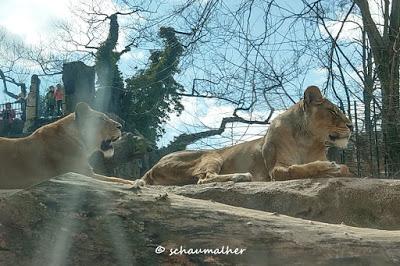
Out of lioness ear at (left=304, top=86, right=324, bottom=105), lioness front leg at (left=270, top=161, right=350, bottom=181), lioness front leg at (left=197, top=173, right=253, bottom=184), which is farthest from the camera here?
lioness ear at (left=304, top=86, right=324, bottom=105)

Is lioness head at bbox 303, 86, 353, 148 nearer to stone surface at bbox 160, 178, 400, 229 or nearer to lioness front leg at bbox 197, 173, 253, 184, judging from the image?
lioness front leg at bbox 197, 173, 253, 184

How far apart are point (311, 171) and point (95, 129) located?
327 cm

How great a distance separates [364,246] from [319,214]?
8.19 feet

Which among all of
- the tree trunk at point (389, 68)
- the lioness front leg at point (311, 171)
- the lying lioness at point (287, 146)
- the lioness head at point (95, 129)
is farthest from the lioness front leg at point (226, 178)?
the tree trunk at point (389, 68)

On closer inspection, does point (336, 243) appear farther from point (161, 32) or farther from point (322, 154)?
point (161, 32)

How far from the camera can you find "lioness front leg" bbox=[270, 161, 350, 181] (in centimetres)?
693

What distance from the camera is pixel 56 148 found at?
8438mm

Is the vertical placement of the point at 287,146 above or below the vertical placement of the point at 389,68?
below

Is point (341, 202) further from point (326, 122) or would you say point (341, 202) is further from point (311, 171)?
point (326, 122)

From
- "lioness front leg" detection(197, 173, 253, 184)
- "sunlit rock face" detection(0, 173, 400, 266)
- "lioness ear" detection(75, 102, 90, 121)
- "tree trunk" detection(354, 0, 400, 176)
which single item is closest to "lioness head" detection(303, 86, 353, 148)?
"lioness front leg" detection(197, 173, 253, 184)

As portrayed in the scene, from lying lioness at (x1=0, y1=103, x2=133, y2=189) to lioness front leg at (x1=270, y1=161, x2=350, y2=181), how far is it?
6.80ft

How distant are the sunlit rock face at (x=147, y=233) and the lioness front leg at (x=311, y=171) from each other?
112 inches

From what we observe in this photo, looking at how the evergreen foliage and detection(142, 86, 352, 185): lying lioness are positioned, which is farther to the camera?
the evergreen foliage

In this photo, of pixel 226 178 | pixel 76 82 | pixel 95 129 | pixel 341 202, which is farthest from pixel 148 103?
pixel 341 202
